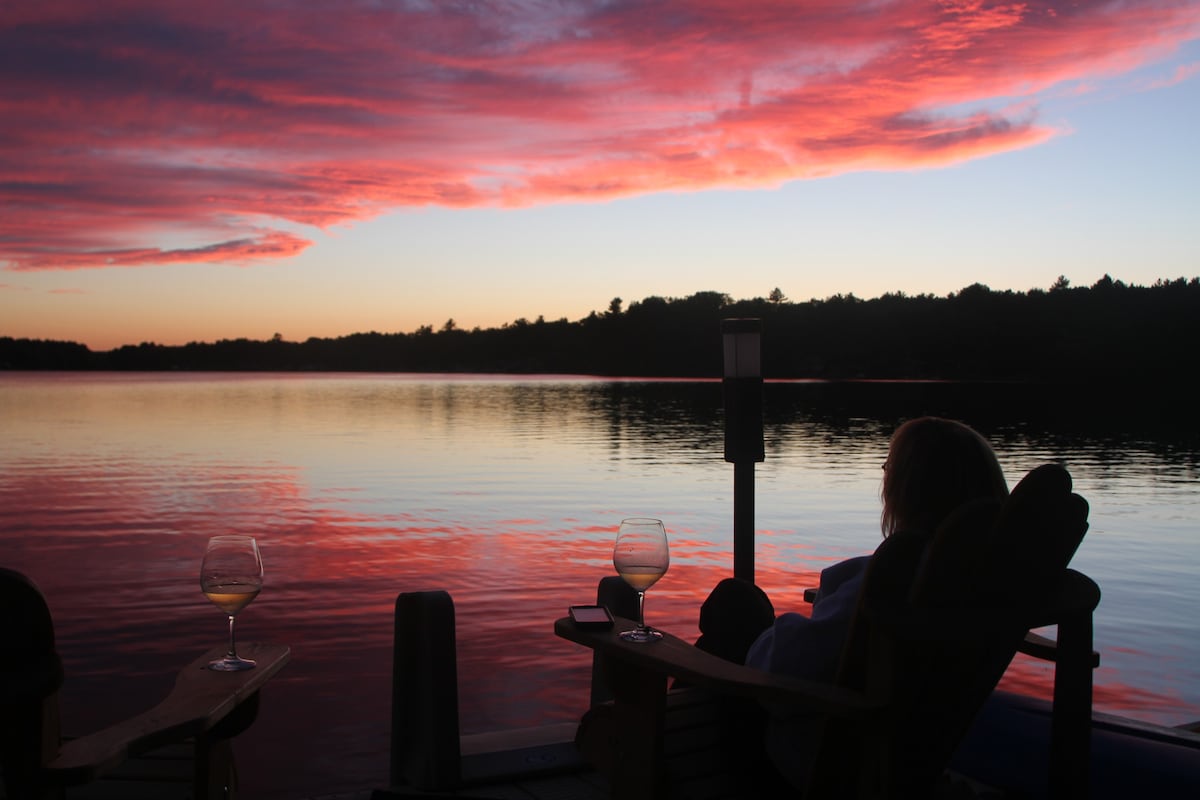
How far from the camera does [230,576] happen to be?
2.61m

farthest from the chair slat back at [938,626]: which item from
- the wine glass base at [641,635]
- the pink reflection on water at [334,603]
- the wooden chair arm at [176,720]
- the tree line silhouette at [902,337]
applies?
the tree line silhouette at [902,337]

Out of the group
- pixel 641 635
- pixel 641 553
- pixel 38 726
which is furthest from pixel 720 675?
pixel 38 726

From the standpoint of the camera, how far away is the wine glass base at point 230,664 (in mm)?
2590

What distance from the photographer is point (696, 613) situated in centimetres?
916

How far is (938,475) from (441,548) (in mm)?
10252

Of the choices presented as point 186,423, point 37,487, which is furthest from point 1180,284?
point 37,487

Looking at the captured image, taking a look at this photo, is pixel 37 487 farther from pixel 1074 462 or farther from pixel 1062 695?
pixel 1074 462

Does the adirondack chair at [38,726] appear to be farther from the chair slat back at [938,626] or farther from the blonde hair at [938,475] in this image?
the blonde hair at [938,475]

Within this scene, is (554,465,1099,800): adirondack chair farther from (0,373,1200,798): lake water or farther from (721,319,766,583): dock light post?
(0,373,1200,798): lake water

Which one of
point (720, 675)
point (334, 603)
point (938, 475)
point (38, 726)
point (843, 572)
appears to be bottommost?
point (334, 603)

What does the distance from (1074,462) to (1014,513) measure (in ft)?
79.1

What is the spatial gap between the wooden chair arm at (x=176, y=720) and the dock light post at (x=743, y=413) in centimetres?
303

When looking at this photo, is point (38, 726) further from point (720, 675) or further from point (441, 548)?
point (441, 548)

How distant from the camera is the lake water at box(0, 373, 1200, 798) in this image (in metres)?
6.91
